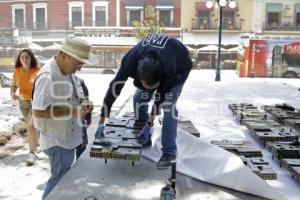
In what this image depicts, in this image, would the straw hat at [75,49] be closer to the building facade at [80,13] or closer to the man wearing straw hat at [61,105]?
the man wearing straw hat at [61,105]

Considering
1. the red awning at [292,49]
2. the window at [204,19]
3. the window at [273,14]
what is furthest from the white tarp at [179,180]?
the window at [273,14]

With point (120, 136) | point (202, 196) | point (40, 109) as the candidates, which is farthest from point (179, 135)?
point (40, 109)

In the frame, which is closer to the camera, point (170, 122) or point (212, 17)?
point (170, 122)

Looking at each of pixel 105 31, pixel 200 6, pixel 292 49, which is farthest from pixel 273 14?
pixel 105 31

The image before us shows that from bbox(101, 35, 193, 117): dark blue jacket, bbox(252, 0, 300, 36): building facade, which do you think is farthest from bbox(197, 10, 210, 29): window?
bbox(101, 35, 193, 117): dark blue jacket

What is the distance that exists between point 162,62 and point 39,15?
125 ft

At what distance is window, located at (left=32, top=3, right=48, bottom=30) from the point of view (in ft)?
127

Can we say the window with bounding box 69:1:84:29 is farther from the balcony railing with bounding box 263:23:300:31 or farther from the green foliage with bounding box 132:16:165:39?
the balcony railing with bounding box 263:23:300:31

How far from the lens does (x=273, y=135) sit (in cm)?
588

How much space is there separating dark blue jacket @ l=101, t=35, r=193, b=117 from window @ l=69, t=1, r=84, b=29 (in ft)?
115

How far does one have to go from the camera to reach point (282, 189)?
4.26m

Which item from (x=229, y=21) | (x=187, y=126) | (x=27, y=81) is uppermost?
(x=229, y=21)

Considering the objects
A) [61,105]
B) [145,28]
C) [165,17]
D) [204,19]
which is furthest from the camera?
[165,17]

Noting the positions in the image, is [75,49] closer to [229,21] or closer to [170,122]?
[170,122]
